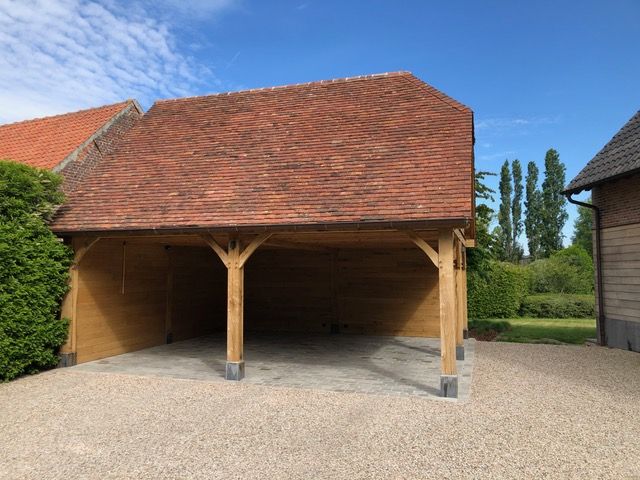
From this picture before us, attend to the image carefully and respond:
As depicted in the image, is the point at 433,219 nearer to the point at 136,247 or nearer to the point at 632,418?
the point at 632,418

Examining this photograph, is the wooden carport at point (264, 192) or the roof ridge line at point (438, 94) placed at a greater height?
the roof ridge line at point (438, 94)

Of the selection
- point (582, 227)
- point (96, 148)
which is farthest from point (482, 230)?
point (582, 227)

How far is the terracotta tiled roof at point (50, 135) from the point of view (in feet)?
32.5

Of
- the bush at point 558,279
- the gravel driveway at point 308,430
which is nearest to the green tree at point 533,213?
the bush at point 558,279

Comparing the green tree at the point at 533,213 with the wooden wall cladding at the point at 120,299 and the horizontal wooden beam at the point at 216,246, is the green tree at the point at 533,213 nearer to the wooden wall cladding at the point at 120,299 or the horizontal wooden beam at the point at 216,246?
the wooden wall cladding at the point at 120,299

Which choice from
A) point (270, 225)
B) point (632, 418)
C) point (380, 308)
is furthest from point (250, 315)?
point (632, 418)

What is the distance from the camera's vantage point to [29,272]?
7.67 meters

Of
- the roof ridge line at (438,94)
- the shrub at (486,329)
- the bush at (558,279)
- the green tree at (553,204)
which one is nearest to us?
the roof ridge line at (438,94)

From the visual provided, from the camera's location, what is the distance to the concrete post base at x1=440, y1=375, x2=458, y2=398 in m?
6.50

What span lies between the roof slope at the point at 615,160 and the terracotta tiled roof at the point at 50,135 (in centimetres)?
1161

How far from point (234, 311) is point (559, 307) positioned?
16208 millimetres

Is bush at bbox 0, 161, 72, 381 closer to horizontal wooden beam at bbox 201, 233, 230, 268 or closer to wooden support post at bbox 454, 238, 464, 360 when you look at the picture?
horizontal wooden beam at bbox 201, 233, 230, 268

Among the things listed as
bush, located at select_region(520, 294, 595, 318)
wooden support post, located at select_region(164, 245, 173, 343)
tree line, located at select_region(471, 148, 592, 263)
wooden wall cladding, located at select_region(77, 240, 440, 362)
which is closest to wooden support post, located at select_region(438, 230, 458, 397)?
wooden wall cladding, located at select_region(77, 240, 440, 362)

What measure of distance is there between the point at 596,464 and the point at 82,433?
5.19 meters
